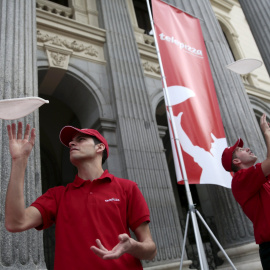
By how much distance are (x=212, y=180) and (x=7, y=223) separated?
2998 mm

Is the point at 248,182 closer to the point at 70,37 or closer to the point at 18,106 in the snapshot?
the point at 18,106

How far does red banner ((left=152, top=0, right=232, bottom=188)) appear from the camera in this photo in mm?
3982

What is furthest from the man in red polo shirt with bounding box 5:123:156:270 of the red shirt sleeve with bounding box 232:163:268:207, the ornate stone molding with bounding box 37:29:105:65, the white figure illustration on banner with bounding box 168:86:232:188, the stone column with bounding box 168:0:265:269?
the ornate stone molding with bounding box 37:29:105:65

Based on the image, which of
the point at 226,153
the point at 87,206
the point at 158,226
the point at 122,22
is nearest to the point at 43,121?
the point at 122,22

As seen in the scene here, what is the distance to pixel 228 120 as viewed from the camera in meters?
6.14

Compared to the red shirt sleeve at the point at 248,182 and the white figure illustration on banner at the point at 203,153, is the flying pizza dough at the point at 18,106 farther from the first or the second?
the white figure illustration on banner at the point at 203,153

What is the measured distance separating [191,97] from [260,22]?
443cm

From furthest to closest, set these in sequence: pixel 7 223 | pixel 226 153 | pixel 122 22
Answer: pixel 122 22 < pixel 226 153 < pixel 7 223

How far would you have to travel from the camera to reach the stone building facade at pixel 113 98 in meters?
4.53

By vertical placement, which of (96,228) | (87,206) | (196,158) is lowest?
(96,228)

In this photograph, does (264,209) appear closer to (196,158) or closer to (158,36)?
(196,158)

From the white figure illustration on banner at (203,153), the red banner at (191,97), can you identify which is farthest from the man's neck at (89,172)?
the white figure illustration on banner at (203,153)

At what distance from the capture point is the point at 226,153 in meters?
2.79

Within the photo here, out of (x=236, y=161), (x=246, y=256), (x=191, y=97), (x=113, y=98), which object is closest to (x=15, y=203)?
(x=236, y=161)
